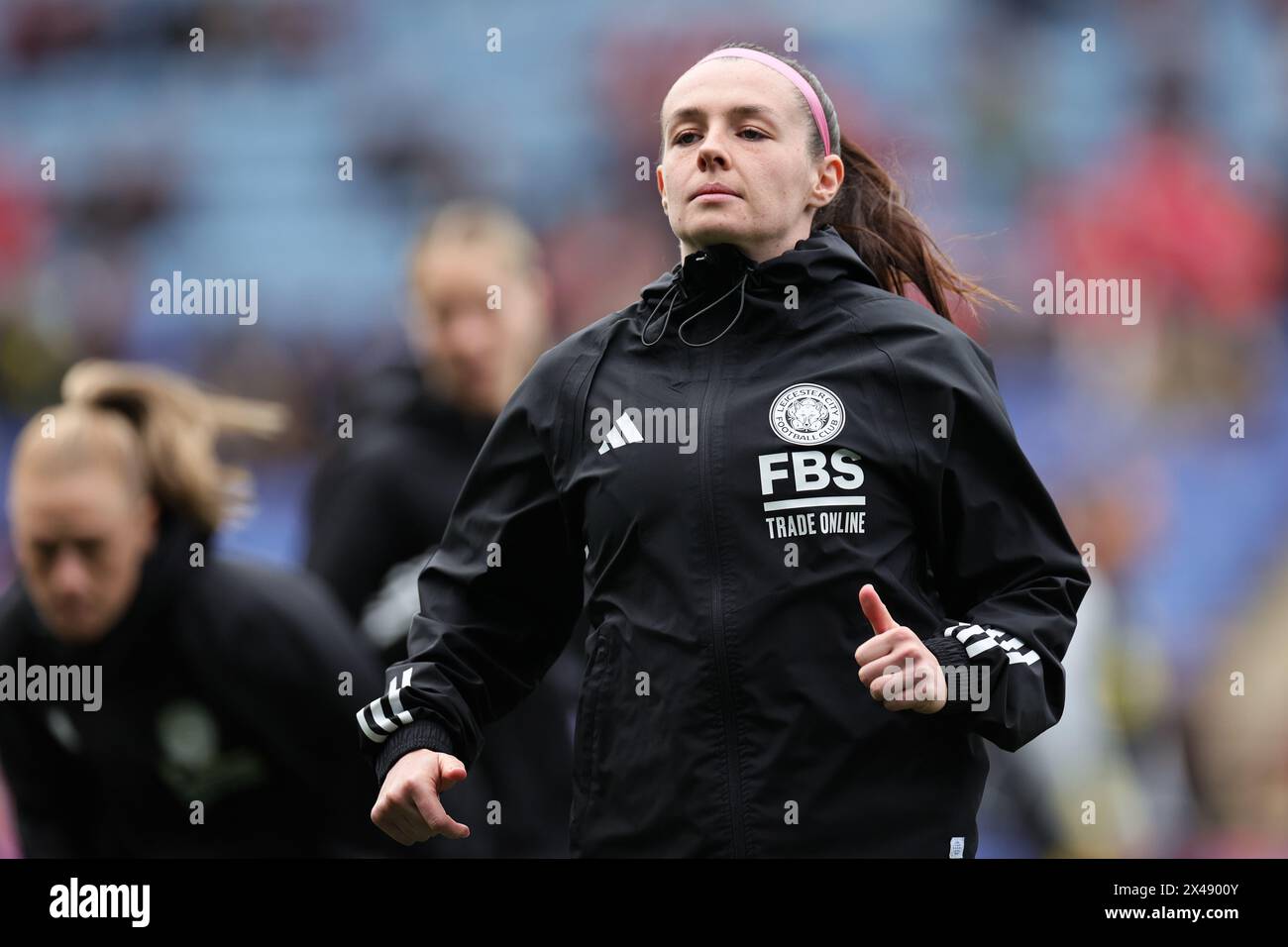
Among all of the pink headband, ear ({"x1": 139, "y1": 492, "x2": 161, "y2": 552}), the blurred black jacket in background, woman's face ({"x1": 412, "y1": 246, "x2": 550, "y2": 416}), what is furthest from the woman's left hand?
woman's face ({"x1": 412, "y1": 246, "x2": 550, "y2": 416})

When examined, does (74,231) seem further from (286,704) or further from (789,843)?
(789,843)

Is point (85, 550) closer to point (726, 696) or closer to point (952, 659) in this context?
point (726, 696)

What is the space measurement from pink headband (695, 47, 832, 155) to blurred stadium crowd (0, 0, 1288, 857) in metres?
3.19

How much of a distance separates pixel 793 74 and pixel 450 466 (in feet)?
10.0

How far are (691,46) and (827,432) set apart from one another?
3.95 m

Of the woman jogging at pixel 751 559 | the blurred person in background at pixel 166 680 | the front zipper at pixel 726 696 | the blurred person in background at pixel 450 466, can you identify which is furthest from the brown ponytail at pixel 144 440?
the front zipper at pixel 726 696

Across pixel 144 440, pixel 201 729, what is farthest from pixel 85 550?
pixel 201 729

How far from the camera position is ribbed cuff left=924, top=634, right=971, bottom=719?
2379 mm

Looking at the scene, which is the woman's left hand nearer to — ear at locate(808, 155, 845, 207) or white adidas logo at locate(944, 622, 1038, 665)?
white adidas logo at locate(944, 622, 1038, 665)

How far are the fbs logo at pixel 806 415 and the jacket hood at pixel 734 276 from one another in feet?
0.53

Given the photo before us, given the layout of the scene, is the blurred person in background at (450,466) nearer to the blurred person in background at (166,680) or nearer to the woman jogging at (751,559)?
the blurred person in background at (166,680)

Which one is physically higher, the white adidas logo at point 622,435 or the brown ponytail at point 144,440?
the brown ponytail at point 144,440

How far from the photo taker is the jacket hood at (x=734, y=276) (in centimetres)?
265
